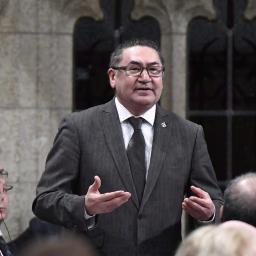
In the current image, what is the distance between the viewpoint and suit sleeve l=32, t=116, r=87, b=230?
4164 mm

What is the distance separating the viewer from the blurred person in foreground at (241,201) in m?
3.39

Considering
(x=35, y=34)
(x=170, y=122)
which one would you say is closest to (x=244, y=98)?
(x=35, y=34)

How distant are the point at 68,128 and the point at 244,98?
10.0ft

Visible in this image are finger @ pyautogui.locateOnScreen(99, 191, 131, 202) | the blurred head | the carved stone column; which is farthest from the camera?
the carved stone column

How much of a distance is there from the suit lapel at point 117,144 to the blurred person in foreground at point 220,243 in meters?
1.63

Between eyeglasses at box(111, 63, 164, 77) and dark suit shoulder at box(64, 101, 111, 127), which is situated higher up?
eyeglasses at box(111, 63, 164, 77)

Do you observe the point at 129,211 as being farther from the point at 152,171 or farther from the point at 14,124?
the point at 14,124

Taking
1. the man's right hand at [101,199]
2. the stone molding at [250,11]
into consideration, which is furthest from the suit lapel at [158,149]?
the stone molding at [250,11]

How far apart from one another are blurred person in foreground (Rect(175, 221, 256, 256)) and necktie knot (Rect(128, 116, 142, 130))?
69.3 inches

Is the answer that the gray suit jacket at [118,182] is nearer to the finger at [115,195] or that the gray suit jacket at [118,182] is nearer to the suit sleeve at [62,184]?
the suit sleeve at [62,184]

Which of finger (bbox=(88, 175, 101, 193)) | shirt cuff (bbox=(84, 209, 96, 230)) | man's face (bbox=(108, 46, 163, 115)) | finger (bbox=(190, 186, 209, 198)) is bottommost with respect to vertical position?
shirt cuff (bbox=(84, 209, 96, 230))

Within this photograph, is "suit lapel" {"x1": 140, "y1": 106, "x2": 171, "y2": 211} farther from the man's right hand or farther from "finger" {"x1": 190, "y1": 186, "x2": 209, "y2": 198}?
the man's right hand

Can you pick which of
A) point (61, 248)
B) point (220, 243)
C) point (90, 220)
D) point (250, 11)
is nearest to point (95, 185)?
point (90, 220)

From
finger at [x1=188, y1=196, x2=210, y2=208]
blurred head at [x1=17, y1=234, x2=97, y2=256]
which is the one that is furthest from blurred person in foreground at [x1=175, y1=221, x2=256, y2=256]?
finger at [x1=188, y1=196, x2=210, y2=208]
